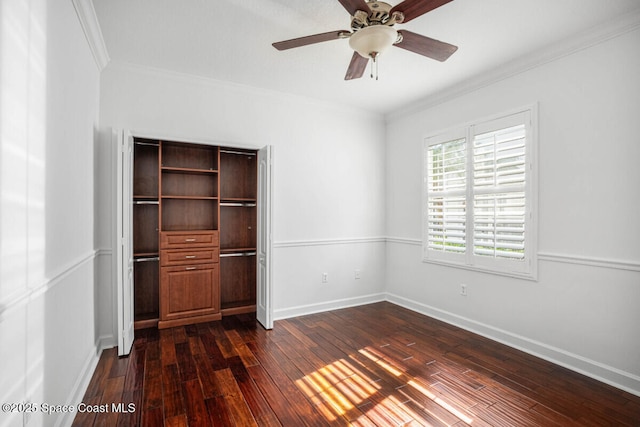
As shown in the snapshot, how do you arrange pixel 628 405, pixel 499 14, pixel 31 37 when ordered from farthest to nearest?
pixel 499 14
pixel 628 405
pixel 31 37

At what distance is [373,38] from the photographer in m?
2.10

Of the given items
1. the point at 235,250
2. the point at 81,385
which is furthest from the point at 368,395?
the point at 235,250

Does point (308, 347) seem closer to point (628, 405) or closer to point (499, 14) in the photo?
point (628, 405)

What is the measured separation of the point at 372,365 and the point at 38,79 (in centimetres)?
288

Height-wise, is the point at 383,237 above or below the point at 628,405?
above

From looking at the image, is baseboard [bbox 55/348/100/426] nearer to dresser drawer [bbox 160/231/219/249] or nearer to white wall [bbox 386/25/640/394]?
dresser drawer [bbox 160/231/219/249]

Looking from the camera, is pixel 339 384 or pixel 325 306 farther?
pixel 325 306

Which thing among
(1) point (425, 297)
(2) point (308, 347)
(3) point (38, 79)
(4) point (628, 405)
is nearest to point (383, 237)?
(1) point (425, 297)

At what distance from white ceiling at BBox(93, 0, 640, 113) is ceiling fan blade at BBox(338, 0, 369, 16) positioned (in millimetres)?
421

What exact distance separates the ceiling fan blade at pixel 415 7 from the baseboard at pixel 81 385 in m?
3.05

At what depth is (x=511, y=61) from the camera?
3.10 metres

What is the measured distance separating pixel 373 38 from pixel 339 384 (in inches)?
96.7

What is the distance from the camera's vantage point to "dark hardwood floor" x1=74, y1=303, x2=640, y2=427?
80.4 inches

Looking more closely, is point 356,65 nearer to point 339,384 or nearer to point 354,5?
point 354,5
